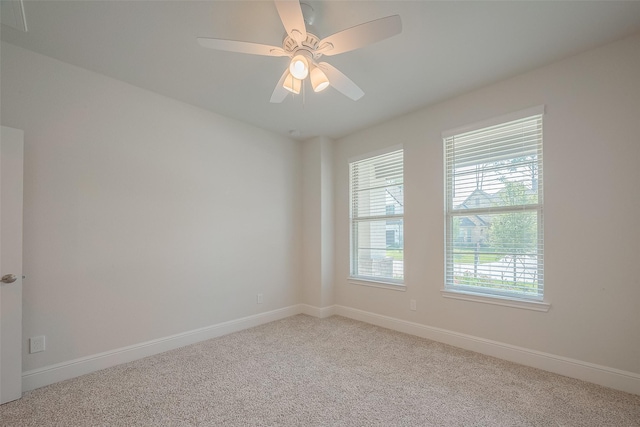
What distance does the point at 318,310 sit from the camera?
4.13 meters

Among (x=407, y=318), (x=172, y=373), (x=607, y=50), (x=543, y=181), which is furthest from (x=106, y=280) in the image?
(x=607, y=50)

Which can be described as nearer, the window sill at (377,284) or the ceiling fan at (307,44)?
the ceiling fan at (307,44)

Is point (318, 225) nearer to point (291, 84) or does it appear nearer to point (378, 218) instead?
point (378, 218)

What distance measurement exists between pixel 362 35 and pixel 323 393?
7.97ft

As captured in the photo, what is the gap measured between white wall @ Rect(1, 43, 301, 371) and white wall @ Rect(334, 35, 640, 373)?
2.57m

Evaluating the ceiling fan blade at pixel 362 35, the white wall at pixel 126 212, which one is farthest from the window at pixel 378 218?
the ceiling fan blade at pixel 362 35

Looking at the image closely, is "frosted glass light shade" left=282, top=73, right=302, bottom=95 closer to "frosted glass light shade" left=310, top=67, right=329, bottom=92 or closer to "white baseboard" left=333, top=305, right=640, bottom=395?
"frosted glass light shade" left=310, top=67, right=329, bottom=92

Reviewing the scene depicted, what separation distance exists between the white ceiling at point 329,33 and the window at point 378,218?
3.38ft

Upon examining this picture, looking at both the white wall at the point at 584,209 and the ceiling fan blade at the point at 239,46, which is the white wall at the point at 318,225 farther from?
the ceiling fan blade at the point at 239,46

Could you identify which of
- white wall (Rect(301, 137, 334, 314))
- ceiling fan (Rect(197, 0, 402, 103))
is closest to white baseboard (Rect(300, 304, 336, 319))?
white wall (Rect(301, 137, 334, 314))

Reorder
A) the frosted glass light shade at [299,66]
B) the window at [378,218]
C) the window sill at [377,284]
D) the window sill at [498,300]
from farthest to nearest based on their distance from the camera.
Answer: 1. the window at [378,218]
2. the window sill at [377,284]
3. the window sill at [498,300]
4. the frosted glass light shade at [299,66]

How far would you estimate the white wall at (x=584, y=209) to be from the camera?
7.16 ft

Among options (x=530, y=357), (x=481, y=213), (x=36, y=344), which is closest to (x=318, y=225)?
(x=481, y=213)

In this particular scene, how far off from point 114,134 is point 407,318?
3.64 metres
